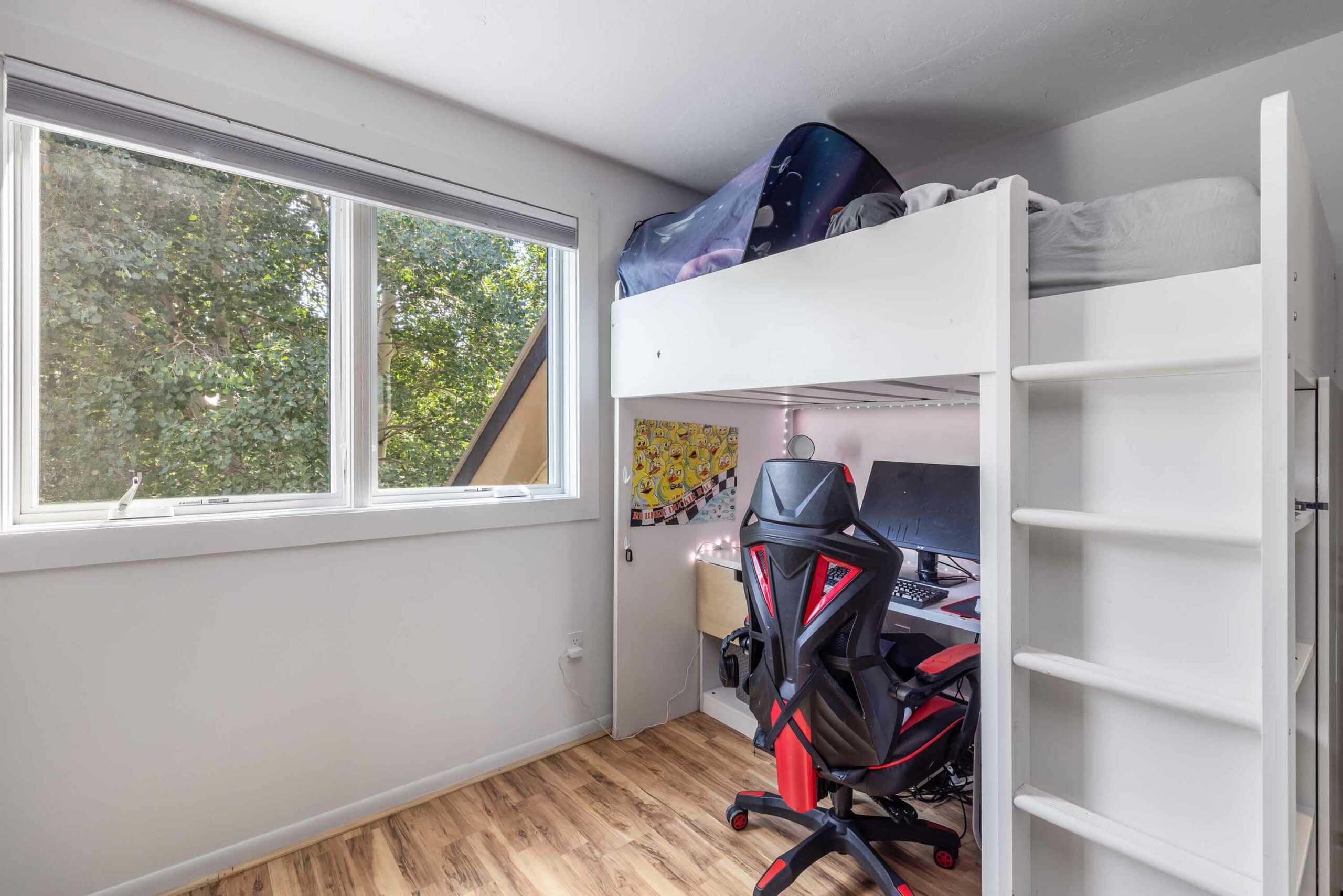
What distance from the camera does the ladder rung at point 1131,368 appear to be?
3.23 ft

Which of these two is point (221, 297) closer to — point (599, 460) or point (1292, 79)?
point (599, 460)

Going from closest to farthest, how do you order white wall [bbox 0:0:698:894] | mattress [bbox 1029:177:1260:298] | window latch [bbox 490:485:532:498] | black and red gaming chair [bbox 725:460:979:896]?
mattress [bbox 1029:177:1260:298], black and red gaming chair [bbox 725:460:979:896], white wall [bbox 0:0:698:894], window latch [bbox 490:485:532:498]

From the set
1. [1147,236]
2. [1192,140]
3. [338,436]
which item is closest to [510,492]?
[338,436]

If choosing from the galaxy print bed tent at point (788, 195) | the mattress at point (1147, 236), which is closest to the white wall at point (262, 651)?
the galaxy print bed tent at point (788, 195)

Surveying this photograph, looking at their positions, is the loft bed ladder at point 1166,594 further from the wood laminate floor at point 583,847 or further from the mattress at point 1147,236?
the wood laminate floor at point 583,847

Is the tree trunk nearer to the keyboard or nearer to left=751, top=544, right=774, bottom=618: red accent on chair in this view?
left=751, top=544, right=774, bottom=618: red accent on chair

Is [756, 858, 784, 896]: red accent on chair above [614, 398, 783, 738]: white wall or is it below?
below

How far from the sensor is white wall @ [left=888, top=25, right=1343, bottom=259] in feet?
5.41

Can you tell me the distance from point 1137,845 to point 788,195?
5.91 ft

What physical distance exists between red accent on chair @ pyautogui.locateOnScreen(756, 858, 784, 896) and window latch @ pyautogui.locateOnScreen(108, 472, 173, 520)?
1.96 m

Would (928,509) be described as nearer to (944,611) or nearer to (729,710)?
(944,611)

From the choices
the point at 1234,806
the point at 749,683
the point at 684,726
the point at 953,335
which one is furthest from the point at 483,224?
the point at 1234,806

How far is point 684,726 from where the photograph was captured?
2.59 meters

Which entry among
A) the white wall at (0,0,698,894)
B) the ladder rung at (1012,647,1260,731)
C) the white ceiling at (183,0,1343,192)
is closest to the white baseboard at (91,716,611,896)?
the white wall at (0,0,698,894)
